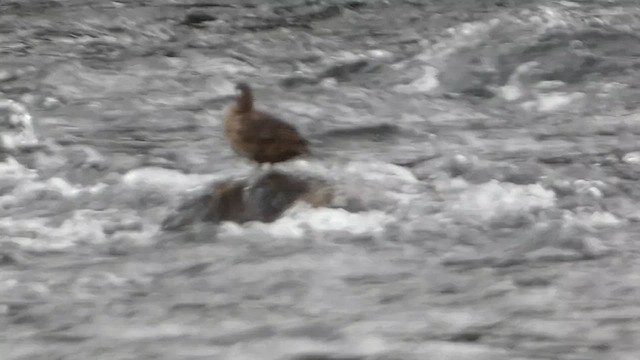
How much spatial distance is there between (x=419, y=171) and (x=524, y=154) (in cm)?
64

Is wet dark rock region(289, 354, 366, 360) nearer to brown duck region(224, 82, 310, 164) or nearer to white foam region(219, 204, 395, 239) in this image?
white foam region(219, 204, 395, 239)

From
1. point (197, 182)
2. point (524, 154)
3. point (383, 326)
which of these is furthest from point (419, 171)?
point (383, 326)

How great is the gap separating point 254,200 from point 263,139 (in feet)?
1.43

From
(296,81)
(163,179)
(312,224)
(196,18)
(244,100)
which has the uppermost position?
(196,18)

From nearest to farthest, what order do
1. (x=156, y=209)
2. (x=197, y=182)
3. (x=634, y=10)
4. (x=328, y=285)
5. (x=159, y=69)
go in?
(x=328, y=285)
(x=156, y=209)
(x=197, y=182)
(x=159, y=69)
(x=634, y=10)

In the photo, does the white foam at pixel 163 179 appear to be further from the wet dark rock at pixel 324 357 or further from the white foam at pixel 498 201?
the wet dark rock at pixel 324 357

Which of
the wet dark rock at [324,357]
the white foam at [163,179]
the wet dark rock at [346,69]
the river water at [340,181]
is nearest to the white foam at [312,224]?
the river water at [340,181]

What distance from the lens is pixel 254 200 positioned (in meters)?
5.69

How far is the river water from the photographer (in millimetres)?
4262

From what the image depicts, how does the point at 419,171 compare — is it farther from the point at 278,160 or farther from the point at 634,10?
the point at 634,10

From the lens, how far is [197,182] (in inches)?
257

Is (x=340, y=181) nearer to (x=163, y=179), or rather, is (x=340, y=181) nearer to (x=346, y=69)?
(x=163, y=179)

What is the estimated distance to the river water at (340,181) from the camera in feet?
14.0

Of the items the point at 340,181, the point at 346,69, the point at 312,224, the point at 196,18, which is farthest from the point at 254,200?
the point at 196,18
